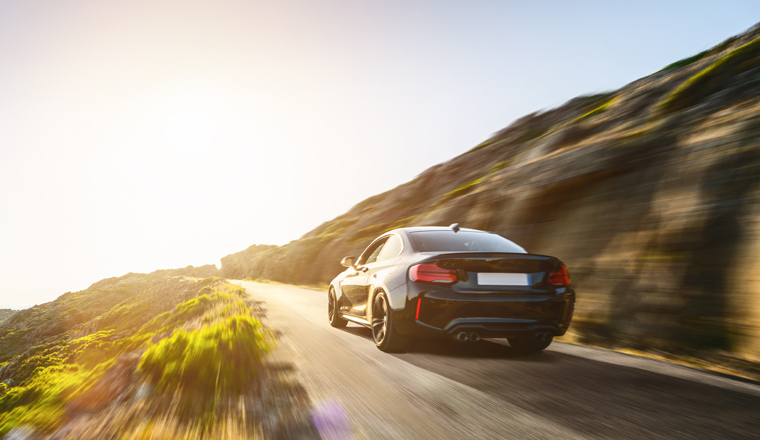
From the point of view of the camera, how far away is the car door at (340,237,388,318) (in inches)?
243

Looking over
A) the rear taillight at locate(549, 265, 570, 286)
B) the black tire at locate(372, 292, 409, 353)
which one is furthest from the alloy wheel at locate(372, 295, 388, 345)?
the rear taillight at locate(549, 265, 570, 286)

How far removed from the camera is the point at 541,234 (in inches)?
384

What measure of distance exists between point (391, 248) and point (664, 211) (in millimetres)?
4237

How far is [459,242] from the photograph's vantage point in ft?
17.9

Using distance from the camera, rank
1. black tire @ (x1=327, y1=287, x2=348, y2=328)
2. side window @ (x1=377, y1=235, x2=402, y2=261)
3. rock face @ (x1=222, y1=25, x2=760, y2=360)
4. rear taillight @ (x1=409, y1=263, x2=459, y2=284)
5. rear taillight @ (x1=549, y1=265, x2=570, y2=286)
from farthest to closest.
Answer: black tire @ (x1=327, y1=287, x2=348, y2=328), side window @ (x1=377, y1=235, x2=402, y2=261), rock face @ (x1=222, y1=25, x2=760, y2=360), rear taillight @ (x1=549, y1=265, x2=570, y2=286), rear taillight @ (x1=409, y1=263, x2=459, y2=284)

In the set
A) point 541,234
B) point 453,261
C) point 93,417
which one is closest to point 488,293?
point 453,261

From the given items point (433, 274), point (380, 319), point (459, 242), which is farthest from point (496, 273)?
point (380, 319)

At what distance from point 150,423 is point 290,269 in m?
43.2

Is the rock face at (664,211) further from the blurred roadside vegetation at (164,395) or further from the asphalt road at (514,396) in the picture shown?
the blurred roadside vegetation at (164,395)

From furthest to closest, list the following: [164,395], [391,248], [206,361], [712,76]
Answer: [712,76] < [391,248] < [206,361] < [164,395]

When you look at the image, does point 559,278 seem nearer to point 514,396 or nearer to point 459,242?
point 459,242

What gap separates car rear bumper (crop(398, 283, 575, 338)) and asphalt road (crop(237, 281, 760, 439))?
0.35m

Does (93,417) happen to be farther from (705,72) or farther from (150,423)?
(705,72)

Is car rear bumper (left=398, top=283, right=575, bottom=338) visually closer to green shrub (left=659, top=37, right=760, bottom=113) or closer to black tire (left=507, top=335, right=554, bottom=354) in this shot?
black tire (left=507, top=335, right=554, bottom=354)
